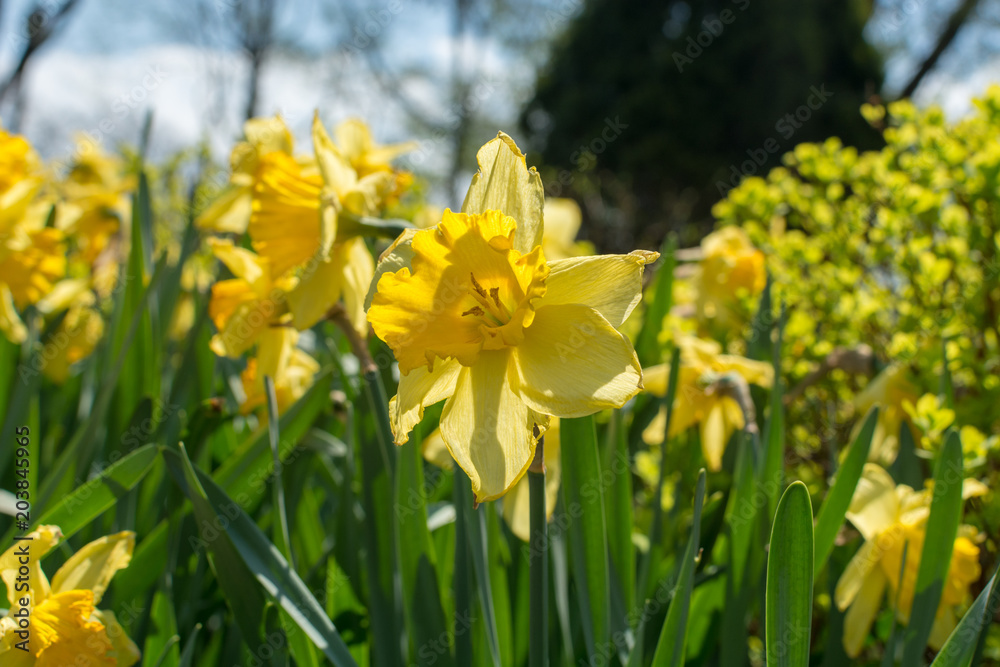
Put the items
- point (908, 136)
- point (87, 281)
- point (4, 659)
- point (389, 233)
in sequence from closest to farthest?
point (4, 659) → point (389, 233) → point (908, 136) → point (87, 281)

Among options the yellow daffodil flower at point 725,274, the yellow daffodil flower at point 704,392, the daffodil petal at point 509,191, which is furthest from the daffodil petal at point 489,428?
the yellow daffodil flower at point 725,274

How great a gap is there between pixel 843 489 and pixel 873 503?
116 mm

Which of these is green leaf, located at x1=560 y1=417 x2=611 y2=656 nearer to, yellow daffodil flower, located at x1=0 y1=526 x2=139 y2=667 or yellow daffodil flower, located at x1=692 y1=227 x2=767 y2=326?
yellow daffodil flower, located at x1=0 y1=526 x2=139 y2=667

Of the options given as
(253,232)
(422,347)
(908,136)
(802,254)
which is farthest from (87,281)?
(908,136)

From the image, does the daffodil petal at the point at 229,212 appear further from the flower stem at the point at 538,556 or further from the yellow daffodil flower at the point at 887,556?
the yellow daffodil flower at the point at 887,556

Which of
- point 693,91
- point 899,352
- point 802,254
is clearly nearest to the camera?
point 899,352

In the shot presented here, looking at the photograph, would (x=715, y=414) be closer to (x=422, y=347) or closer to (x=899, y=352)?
(x=899, y=352)

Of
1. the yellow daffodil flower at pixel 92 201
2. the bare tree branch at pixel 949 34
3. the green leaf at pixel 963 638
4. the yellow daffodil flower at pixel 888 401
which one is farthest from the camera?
the bare tree branch at pixel 949 34

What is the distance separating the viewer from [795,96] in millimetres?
9922

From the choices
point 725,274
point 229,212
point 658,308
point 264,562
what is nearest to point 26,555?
point 264,562

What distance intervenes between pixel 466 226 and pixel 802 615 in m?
0.53

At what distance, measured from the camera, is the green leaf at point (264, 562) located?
847mm

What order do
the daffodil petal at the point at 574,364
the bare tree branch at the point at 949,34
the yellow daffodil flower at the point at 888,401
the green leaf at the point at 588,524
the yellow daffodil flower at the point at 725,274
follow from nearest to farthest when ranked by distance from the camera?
1. the daffodil petal at the point at 574,364
2. the green leaf at the point at 588,524
3. the yellow daffodil flower at the point at 888,401
4. the yellow daffodil flower at the point at 725,274
5. the bare tree branch at the point at 949,34

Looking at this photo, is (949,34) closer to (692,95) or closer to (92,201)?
(692,95)
